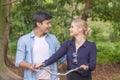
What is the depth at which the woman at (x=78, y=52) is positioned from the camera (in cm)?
452

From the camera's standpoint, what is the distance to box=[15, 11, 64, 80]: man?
184 inches

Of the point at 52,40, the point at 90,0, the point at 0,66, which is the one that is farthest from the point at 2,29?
the point at 52,40

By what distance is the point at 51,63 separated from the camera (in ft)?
15.2

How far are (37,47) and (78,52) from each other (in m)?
0.51

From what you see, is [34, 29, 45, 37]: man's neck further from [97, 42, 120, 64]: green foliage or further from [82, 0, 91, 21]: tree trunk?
[97, 42, 120, 64]: green foliage

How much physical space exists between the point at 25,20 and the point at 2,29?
41.6 inches

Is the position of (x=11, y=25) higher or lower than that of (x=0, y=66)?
higher

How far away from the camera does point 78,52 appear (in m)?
4.55

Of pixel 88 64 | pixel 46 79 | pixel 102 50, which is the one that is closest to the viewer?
pixel 88 64

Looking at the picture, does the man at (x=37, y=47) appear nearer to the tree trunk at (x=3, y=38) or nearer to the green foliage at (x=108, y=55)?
the tree trunk at (x=3, y=38)

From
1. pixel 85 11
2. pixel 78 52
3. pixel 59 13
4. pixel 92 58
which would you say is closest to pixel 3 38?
pixel 59 13

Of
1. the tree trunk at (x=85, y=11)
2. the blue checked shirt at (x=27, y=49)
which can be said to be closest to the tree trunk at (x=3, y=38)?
the tree trunk at (x=85, y=11)

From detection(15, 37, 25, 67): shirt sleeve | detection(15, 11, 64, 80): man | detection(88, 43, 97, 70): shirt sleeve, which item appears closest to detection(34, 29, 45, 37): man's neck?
detection(15, 11, 64, 80): man

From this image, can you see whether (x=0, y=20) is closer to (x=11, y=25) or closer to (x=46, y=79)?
(x=11, y=25)
